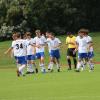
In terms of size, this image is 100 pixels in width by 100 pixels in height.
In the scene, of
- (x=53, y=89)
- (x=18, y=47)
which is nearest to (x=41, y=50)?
(x=18, y=47)

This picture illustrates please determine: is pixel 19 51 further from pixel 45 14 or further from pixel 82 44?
pixel 45 14

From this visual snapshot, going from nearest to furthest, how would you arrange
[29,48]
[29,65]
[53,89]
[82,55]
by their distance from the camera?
[53,89], [82,55], [29,65], [29,48]

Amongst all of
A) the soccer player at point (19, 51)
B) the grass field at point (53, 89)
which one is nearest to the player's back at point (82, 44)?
the soccer player at point (19, 51)

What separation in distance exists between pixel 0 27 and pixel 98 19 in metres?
12.3

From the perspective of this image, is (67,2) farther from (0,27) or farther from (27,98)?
(27,98)

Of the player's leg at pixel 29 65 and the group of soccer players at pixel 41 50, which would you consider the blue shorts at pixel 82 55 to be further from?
the player's leg at pixel 29 65

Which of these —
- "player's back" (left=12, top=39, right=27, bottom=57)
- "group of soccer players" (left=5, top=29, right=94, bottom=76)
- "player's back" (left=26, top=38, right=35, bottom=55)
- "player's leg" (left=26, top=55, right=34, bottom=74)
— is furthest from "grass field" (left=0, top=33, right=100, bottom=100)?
"player's back" (left=26, top=38, right=35, bottom=55)

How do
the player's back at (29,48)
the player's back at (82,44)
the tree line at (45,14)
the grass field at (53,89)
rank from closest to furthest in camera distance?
the grass field at (53,89) → the player's back at (82,44) → the player's back at (29,48) → the tree line at (45,14)

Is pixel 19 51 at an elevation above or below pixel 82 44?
below

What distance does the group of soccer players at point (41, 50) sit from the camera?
26703 mm

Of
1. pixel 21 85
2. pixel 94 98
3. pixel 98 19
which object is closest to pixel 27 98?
pixel 94 98

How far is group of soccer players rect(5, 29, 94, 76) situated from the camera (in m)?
26.7

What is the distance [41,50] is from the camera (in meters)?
29.4

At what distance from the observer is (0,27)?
6084 centimetres
